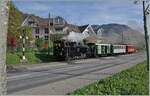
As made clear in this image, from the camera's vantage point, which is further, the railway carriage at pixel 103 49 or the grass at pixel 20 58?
the railway carriage at pixel 103 49

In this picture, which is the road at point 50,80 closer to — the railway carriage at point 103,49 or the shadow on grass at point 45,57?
the shadow on grass at point 45,57

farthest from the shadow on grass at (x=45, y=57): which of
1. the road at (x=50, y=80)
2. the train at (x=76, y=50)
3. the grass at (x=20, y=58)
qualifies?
the road at (x=50, y=80)

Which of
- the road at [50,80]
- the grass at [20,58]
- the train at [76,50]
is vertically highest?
the train at [76,50]

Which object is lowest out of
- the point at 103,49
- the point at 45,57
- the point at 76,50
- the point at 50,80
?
the point at 50,80

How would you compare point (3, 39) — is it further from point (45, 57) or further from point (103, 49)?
point (103, 49)

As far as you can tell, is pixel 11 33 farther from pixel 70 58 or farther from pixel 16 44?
pixel 70 58

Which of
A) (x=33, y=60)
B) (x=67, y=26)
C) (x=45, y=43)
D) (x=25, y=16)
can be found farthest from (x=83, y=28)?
(x=33, y=60)

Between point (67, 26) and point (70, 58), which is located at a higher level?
point (67, 26)

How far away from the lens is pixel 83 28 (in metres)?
146

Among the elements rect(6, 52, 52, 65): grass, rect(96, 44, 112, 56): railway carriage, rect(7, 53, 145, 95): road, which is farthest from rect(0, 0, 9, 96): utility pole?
rect(96, 44, 112, 56): railway carriage

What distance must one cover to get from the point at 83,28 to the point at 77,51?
85875 millimetres

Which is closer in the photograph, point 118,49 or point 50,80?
point 50,80

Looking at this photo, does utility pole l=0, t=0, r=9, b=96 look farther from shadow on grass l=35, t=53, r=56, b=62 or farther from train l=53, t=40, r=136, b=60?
train l=53, t=40, r=136, b=60

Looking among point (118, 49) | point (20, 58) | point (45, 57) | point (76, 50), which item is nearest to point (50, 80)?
point (20, 58)
